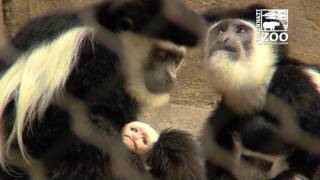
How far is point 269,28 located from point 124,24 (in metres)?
0.43

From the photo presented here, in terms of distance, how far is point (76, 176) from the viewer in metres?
2.00

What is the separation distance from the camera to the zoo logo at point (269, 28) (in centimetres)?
231

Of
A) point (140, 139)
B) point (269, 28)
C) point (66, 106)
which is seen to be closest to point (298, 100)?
point (269, 28)

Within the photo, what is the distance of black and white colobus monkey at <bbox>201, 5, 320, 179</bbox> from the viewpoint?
6.95 feet

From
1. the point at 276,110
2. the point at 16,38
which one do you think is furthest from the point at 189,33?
the point at 16,38

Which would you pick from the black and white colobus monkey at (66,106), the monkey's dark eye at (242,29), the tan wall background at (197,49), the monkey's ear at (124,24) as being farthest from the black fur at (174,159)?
the tan wall background at (197,49)

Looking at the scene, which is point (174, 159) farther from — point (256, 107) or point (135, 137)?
point (256, 107)

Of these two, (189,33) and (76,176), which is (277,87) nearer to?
(189,33)

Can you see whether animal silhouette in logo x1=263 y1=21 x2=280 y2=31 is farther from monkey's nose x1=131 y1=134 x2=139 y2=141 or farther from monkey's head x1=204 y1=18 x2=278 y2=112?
monkey's nose x1=131 y1=134 x2=139 y2=141

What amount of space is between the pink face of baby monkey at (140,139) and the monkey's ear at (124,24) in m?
0.24

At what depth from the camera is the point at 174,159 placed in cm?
204

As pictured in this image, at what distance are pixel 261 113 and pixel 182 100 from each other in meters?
0.64

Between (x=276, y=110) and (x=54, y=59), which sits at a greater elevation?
(x=54, y=59)

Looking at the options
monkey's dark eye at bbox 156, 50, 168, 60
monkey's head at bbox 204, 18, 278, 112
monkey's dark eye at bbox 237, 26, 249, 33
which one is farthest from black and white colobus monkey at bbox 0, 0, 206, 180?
monkey's dark eye at bbox 237, 26, 249, 33
